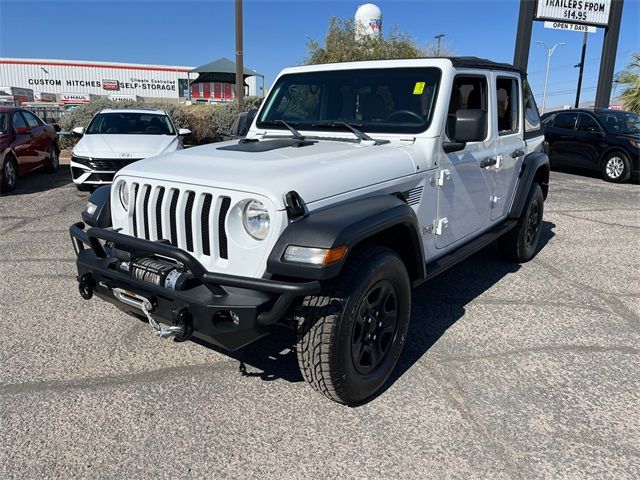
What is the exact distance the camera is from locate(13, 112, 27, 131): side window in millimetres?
9876

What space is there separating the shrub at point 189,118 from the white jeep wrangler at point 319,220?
44.0 feet

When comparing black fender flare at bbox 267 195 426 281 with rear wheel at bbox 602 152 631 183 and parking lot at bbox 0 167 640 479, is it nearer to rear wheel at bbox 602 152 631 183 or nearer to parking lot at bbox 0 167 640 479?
parking lot at bbox 0 167 640 479

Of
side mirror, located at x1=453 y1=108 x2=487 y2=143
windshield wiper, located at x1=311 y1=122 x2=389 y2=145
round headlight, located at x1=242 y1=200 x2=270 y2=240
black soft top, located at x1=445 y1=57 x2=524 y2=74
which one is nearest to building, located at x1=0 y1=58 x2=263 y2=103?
black soft top, located at x1=445 y1=57 x2=524 y2=74

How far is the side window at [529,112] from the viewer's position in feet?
Answer: 16.7

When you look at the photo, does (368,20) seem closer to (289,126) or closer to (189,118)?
(189,118)

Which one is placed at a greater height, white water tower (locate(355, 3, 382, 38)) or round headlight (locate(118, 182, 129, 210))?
white water tower (locate(355, 3, 382, 38))

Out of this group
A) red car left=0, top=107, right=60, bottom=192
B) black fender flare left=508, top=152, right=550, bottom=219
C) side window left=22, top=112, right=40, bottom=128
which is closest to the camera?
black fender flare left=508, top=152, right=550, bottom=219

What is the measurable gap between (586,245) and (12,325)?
20.2 feet

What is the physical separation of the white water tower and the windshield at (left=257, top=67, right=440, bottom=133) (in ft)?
50.8

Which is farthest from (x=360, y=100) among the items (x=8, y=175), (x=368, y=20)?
(x=368, y=20)

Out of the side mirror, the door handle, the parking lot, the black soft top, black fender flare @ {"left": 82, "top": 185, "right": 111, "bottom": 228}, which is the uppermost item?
the black soft top

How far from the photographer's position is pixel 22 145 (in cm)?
988

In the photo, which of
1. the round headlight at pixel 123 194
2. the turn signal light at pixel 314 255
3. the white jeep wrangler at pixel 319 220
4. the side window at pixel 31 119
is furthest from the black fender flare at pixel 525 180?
the side window at pixel 31 119

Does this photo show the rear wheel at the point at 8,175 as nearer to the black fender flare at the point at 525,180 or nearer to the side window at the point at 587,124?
the black fender flare at the point at 525,180
